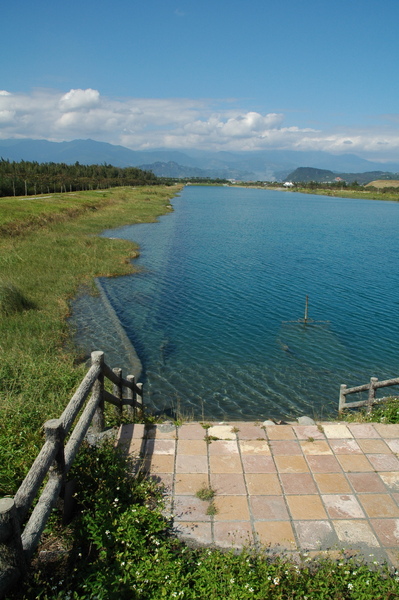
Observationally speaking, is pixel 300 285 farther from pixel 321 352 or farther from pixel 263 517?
pixel 263 517

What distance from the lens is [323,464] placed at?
284 inches

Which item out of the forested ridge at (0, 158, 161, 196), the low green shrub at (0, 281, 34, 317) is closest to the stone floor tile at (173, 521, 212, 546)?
the low green shrub at (0, 281, 34, 317)

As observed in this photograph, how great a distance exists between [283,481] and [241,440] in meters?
1.30

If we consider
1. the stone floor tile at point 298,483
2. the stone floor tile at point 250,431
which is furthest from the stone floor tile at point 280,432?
the stone floor tile at point 298,483

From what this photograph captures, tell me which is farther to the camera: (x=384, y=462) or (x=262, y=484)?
(x=384, y=462)

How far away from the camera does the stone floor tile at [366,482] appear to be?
6586 millimetres

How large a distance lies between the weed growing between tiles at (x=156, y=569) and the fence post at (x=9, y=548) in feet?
0.82

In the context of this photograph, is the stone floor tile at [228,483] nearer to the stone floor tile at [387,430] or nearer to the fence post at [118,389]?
→ the fence post at [118,389]

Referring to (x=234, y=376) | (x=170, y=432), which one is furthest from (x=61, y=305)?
(x=170, y=432)

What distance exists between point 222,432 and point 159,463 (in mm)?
1586

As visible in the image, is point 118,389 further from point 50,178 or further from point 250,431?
point 50,178

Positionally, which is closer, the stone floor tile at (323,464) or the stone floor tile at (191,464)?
the stone floor tile at (191,464)

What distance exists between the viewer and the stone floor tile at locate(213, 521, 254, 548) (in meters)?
5.41

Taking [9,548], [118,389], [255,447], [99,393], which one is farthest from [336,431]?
[9,548]
